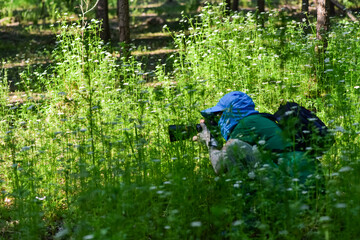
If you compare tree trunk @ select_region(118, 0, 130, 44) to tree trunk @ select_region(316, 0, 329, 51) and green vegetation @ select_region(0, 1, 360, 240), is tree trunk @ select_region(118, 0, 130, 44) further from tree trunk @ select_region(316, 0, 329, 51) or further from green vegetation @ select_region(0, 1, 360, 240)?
tree trunk @ select_region(316, 0, 329, 51)

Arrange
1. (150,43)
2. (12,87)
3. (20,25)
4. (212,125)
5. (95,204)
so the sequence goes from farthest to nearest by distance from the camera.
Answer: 1. (20,25)
2. (150,43)
3. (12,87)
4. (212,125)
5. (95,204)

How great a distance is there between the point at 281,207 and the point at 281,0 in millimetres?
26590

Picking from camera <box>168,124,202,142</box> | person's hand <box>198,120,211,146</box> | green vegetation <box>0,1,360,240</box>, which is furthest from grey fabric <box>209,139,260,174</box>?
camera <box>168,124,202,142</box>

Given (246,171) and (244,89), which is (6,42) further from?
(246,171)

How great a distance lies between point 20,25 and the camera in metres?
20.1

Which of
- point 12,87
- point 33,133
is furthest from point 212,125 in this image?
point 12,87

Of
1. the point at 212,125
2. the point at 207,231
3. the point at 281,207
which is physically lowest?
the point at 207,231

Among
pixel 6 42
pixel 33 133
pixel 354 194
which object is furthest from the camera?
pixel 6 42

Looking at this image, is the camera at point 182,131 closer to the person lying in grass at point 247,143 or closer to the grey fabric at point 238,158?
the person lying in grass at point 247,143

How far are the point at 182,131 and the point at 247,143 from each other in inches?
39.0

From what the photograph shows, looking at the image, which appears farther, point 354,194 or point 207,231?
point 207,231

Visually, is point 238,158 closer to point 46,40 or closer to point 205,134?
point 205,134

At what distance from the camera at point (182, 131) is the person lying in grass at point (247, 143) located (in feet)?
0.33

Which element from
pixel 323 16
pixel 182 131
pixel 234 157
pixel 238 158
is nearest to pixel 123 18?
pixel 323 16
